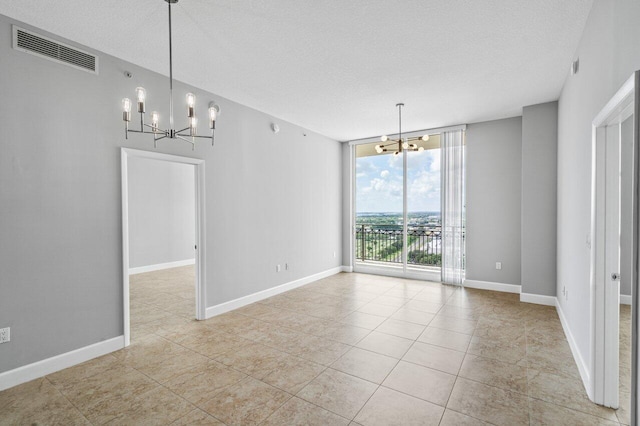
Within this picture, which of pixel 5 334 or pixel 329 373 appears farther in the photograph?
pixel 329 373

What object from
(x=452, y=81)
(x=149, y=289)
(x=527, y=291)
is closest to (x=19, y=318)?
(x=149, y=289)

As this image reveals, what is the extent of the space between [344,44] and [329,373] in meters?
3.07

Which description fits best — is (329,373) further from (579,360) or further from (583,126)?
(583,126)

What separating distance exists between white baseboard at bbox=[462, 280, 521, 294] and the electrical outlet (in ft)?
20.3

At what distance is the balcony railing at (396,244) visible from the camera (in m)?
6.50

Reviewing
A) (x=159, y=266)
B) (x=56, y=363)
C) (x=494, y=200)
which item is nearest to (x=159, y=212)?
(x=159, y=266)

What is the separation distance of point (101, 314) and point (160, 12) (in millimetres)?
2870

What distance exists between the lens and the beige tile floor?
221 centimetres

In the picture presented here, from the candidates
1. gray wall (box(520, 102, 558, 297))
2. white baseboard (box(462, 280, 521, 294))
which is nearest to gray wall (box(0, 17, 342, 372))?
white baseboard (box(462, 280, 521, 294))

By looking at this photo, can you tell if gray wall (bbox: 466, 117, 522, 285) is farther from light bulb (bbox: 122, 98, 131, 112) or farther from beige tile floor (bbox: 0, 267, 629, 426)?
light bulb (bbox: 122, 98, 131, 112)

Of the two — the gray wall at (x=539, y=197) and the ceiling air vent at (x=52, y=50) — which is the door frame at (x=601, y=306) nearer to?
the gray wall at (x=539, y=197)

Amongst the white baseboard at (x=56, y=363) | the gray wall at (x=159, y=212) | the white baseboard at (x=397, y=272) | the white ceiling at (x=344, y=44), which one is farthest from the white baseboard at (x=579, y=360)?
the gray wall at (x=159, y=212)

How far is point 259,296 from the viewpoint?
4977 millimetres

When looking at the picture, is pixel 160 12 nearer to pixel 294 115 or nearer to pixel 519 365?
pixel 294 115
